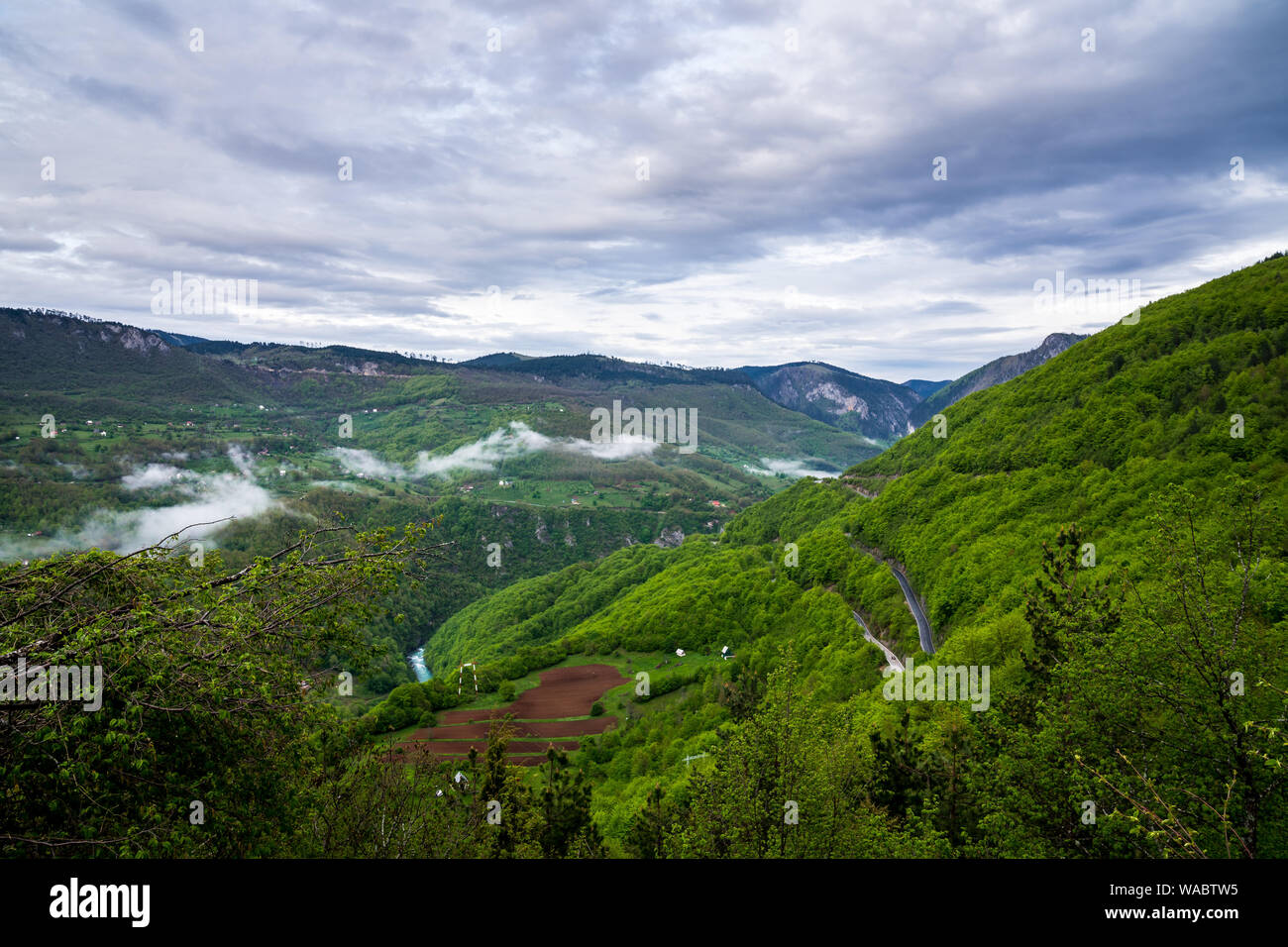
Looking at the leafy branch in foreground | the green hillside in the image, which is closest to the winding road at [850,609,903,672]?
the green hillside

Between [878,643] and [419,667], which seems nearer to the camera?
[878,643]

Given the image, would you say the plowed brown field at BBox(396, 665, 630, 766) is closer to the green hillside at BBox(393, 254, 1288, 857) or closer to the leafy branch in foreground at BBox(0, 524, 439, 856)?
the green hillside at BBox(393, 254, 1288, 857)

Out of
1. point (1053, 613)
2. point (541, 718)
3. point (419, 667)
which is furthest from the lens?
point (419, 667)

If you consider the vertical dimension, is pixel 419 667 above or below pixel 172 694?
below

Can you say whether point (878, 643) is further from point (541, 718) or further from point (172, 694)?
point (172, 694)

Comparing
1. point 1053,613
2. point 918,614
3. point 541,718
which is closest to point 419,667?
point 541,718

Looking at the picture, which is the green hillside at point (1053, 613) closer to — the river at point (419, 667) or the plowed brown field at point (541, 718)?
the plowed brown field at point (541, 718)

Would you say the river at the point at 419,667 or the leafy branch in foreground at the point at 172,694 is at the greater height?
the leafy branch in foreground at the point at 172,694

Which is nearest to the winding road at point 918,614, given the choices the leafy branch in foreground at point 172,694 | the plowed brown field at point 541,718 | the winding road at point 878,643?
the winding road at point 878,643

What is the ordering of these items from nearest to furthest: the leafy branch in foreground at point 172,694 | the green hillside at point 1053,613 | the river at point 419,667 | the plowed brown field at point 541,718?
the leafy branch in foreground at point 172,694, the green hillside at point 1053,613, the plowed brown field at point 541,718, the river at point 419,667
